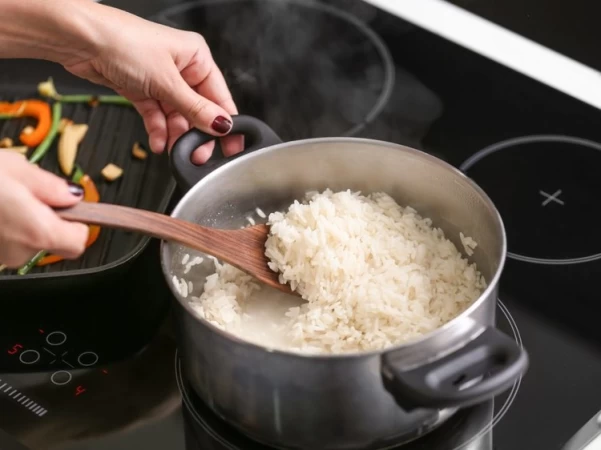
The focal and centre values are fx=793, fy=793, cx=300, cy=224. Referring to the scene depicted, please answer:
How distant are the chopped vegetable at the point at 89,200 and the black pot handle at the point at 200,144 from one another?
294mm

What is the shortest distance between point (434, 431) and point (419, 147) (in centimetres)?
47

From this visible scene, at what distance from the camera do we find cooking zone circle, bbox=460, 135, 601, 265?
0.99 m

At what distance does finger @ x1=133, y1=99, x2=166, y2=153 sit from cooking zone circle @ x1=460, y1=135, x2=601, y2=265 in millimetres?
425

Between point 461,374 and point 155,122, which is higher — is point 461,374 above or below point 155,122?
above

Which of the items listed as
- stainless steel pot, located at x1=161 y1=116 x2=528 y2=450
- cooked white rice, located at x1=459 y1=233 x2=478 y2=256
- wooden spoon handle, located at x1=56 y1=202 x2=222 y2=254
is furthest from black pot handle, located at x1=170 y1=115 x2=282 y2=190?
cooked white rice, located at x1=459 y1=233 x2=478 y2=256

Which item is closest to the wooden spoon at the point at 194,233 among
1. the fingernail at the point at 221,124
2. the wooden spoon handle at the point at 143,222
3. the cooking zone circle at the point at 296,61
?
the wooden spoon handle at the point at 143,222

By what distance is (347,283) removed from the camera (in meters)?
0.84

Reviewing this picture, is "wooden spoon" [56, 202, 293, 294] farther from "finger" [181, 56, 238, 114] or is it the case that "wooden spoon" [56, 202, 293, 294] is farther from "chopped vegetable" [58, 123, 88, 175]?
"chopped vegetable" [58, 123, 88, 175]

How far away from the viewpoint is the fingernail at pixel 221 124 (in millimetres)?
940

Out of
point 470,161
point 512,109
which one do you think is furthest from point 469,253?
→ point 512,109

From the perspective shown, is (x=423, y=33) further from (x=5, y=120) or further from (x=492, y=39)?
(x=5, y=120)

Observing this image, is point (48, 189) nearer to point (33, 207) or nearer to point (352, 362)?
point (33, 207)

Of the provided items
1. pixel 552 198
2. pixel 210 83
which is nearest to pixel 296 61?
pixel 210 83

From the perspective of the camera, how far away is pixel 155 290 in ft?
3.23
